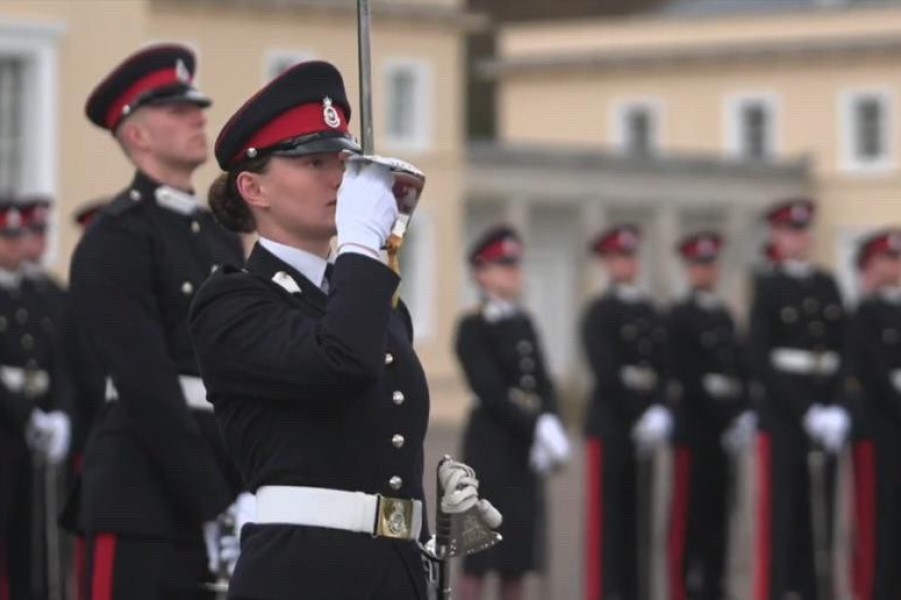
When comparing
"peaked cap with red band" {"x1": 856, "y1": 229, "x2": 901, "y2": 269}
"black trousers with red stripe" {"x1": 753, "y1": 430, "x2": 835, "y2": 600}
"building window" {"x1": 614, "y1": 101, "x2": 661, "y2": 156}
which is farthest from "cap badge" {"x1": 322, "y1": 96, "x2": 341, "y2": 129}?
"building window" {"x1": 614, "y1": 101, "x2": 661, "y2": 156}

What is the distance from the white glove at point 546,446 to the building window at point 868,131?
40.3 meters

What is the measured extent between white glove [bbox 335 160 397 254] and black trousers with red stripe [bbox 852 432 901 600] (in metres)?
7.32

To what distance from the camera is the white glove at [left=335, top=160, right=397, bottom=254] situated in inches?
184

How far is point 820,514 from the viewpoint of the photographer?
11664 mm

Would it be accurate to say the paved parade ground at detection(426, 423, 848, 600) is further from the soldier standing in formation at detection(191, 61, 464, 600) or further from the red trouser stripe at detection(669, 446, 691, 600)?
the soldier standing in formation at detection(191, 61, 464, 600)

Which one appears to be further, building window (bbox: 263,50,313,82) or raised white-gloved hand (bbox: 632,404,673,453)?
raised white-gloved hand (bbox: 632,404,673,453)

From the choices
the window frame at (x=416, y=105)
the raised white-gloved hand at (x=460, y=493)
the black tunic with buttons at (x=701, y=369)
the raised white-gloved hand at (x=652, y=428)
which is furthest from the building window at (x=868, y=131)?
the raised white-gloved hand at (x=460, y=493)

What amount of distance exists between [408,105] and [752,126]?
1373cm

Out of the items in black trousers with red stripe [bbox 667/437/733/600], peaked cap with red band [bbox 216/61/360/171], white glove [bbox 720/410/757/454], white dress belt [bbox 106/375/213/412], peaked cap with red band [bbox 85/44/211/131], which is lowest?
black trousers with red stripe [bbox 667/437/733/600]

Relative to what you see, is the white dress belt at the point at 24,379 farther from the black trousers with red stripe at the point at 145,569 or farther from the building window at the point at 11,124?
the building window at the point at 11,124

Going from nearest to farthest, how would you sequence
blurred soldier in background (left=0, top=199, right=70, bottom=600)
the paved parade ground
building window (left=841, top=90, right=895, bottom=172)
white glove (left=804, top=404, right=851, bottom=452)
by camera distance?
blurred soldier in background (left=0, top=199, right=70, bottom=600), white glove (left=804, top=404, right=851, bottom=452), the paved parade ground, building window (left=841, top=90, right=895, bottom=172)

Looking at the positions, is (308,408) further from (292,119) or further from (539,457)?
(539,457)

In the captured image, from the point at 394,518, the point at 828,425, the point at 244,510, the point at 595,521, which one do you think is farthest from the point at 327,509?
the point at 595,521

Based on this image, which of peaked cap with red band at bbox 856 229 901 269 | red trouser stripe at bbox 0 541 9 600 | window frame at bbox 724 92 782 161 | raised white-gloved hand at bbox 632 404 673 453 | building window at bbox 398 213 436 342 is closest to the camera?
red trouser stripe at bbox 0 541 9 600
